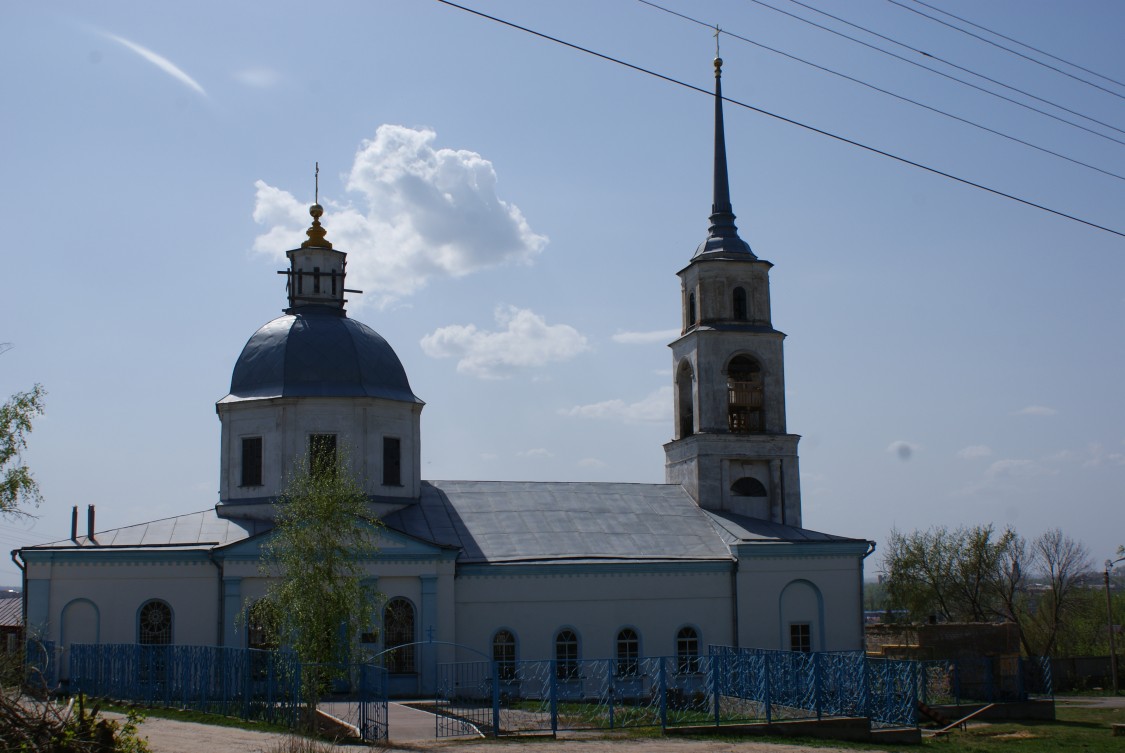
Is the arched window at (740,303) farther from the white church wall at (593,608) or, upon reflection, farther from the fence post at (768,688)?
the fence post at (768,688)

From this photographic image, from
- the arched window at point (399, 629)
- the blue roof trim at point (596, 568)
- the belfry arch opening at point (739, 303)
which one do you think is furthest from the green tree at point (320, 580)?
the belfry arch opening at point (739, 303)

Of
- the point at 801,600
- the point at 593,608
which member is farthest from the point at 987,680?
the point at 593,608

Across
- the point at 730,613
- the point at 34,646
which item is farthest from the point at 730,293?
the point at 34,646

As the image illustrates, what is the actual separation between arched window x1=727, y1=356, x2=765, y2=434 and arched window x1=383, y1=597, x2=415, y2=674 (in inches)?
459

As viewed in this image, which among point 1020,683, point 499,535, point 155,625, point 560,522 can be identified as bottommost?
point 1020,683

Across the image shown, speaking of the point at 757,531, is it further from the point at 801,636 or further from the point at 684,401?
the point at 684,401

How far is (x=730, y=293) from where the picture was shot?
34312 mm

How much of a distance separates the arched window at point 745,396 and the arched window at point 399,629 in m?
11.7

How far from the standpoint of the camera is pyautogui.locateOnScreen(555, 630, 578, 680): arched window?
2859cm

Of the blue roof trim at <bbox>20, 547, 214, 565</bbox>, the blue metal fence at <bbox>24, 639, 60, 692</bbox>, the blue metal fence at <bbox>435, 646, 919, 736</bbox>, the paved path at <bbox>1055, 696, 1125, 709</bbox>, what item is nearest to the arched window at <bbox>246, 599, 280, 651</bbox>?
the blue roof trim at <bbox>20, 547, 214, 565</bbox>

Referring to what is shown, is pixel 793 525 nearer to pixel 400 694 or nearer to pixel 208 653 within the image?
pixel 400 694

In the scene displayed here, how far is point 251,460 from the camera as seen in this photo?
1173 inches

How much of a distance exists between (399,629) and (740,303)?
1432 centimetres

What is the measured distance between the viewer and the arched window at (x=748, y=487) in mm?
33625
